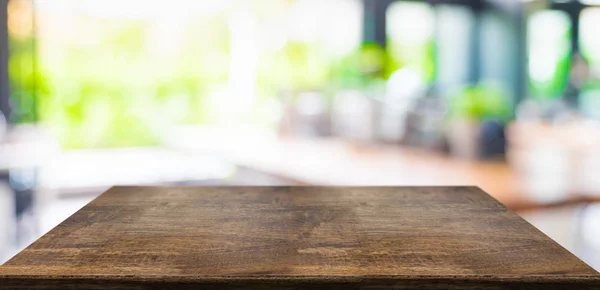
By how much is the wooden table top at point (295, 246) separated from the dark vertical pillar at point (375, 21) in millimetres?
9457

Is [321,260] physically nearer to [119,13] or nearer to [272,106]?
[119,13]

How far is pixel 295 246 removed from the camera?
1110 mm

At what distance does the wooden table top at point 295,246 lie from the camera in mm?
966

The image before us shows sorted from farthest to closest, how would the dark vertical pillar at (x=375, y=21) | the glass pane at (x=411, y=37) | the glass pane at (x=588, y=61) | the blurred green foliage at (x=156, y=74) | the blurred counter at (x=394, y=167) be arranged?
1. the glass pane at (x=411, y=37)
2. the dark vertical pillar at (x=375, y=21)
3. the glass pane at (x=588, y=61)
4. the blurred green foliage at (x=156, y=74)
5. the blurred counter at (x=394, y=167)

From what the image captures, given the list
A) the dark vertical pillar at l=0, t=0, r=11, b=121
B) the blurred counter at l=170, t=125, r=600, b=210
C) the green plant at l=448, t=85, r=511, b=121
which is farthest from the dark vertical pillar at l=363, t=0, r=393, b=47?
the dark vertical pillar at l=0, t=0, r=11, b=121

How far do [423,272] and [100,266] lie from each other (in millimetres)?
488

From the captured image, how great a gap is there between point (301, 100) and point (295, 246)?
26.9ft

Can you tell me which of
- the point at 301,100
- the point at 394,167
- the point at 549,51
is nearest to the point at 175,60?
the point at 301,100

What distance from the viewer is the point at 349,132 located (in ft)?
27.9

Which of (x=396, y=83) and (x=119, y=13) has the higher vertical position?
(x=119, y=13)

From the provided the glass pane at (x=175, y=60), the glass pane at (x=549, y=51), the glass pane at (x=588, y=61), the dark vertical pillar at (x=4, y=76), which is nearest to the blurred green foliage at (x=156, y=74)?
the glass pane at (x=175, y=60)

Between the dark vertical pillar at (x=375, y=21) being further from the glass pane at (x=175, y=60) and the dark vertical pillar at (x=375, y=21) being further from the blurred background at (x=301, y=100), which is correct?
the glass pane at (x=175, y=60)

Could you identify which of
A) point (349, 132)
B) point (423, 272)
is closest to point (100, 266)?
point (423, 272)

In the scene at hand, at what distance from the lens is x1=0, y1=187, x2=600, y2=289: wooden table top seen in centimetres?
97
